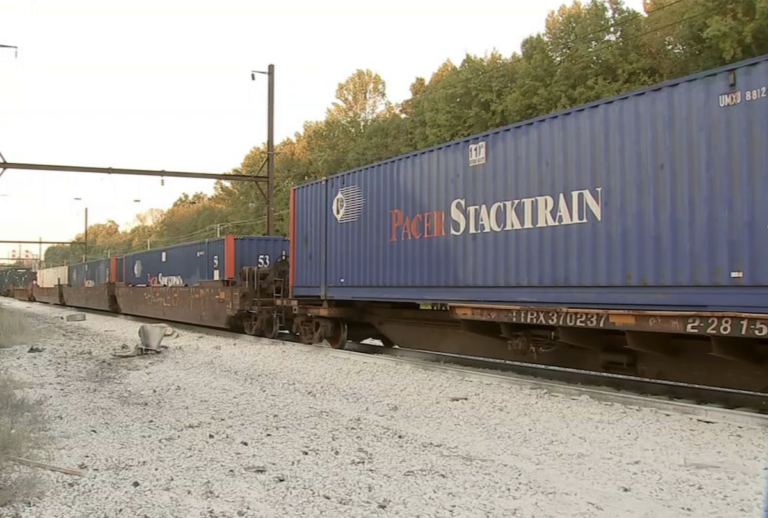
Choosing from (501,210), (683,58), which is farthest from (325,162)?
(501,210)

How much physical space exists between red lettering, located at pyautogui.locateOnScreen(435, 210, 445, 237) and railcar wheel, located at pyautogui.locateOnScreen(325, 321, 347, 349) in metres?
4.37

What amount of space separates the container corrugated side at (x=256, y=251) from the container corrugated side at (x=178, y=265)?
64 cm

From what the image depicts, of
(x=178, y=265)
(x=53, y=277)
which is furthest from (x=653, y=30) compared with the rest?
(x=53, y=277)

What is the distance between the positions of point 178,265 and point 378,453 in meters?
19.8

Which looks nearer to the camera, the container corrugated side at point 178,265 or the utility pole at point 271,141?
the container corrugated side at point 178,265

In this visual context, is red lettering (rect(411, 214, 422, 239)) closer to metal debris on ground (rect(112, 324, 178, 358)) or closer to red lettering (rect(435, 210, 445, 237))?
red lettering (rect(435, 210, 445, 237))

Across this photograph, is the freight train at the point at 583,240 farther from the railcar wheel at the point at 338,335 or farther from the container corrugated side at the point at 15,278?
the container corrugated side at the point at 15,278

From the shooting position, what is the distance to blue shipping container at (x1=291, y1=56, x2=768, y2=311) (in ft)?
21.4

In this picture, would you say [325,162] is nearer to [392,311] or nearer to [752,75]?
[392,311]

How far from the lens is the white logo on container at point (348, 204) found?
40.9ft

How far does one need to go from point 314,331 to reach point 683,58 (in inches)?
762

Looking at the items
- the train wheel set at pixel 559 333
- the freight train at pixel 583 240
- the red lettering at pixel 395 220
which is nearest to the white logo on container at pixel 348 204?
the freight train at pixel 583 240

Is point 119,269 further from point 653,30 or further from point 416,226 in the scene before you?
point 653,30

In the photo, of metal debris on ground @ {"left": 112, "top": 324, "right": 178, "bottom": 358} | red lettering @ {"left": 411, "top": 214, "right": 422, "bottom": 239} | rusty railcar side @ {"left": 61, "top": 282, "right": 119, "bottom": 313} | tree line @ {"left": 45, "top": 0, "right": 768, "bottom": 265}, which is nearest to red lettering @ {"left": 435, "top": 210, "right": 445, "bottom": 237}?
red lettering @ {"left": 411, "top": 214, "right": 422, "bottom": 239}
